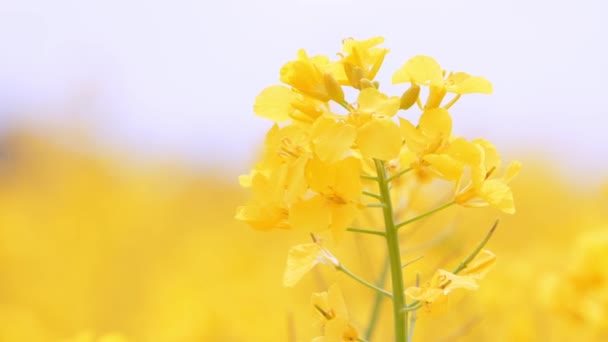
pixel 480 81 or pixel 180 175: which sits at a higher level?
pixel 480 81

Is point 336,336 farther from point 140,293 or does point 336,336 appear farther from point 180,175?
point 180,175

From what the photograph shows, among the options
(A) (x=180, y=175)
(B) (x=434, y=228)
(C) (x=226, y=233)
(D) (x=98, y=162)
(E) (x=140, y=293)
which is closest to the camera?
(B) (x=434, y=228)

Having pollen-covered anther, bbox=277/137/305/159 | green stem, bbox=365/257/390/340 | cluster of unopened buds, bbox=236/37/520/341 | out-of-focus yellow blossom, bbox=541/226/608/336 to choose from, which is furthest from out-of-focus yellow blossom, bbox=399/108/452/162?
out-of-focus yellow blossom, bbox=541/226/608/336

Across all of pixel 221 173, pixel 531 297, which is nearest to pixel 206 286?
pixel 531 297

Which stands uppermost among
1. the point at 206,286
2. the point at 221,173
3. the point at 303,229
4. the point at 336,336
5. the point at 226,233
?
the point at 303,229

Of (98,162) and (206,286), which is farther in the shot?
(98,162)

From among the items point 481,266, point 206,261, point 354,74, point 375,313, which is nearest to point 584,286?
point 375,313

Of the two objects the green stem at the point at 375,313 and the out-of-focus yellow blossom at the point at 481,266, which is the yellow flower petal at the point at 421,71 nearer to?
the out-of-focus yellow blossom at the point at 481,266

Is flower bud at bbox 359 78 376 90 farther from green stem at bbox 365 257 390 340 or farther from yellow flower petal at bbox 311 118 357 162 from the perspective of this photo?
green stem at bbox 365 257 390 340
